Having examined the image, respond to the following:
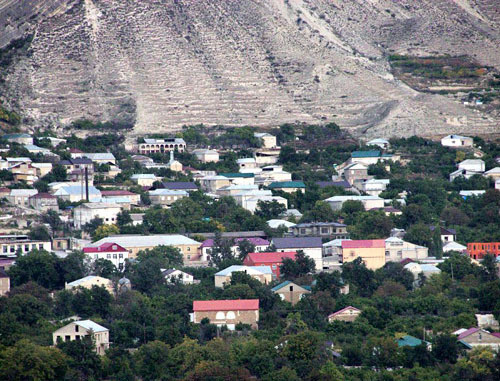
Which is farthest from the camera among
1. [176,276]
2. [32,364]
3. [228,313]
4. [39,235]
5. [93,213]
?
[93,213]

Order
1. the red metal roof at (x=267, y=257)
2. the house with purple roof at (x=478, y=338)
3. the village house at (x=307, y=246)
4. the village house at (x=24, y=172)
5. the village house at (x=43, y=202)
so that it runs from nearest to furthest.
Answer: the house with purple roof at (x=478, y=338) < the red metal roof at (x=267, y=257) < the village house at (x=307, y=246) < the village house at (x=43, y=202) < the village house at (x=24, y=172)

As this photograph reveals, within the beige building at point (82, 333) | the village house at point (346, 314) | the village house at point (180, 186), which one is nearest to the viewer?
the beige building at point (82, 333)

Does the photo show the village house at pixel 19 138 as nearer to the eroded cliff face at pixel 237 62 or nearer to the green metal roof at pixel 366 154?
the eroded cliff face at pixel 237 62

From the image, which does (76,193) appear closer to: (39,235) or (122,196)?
(122,196)

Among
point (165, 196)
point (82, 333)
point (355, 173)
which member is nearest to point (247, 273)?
point (82, 333)

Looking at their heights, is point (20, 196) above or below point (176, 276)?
above

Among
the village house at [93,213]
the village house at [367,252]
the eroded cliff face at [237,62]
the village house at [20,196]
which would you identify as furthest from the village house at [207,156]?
the village house at [367,252]

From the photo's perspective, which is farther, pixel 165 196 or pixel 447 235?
pixel 165 196

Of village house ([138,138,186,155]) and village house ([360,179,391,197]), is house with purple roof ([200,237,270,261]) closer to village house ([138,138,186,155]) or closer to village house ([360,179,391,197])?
village house ([360,179,391,197])
